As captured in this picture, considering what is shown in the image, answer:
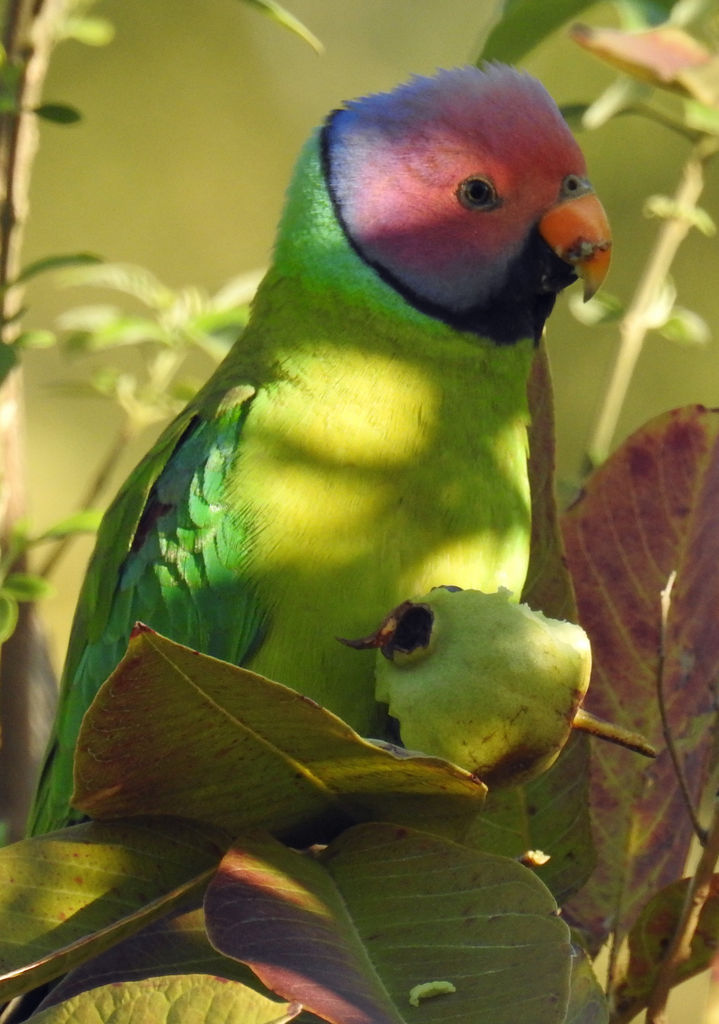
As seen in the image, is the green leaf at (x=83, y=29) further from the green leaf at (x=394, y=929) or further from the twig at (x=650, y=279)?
the green leaf at (x=394, y=929)

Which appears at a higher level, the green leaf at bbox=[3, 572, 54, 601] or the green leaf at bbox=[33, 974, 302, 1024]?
the green leaf at bbox=[33, 974, 302, 1024]

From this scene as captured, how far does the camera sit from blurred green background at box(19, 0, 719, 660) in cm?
428

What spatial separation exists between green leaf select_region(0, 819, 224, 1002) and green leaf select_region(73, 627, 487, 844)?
0.02m

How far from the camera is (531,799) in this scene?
1062 mm

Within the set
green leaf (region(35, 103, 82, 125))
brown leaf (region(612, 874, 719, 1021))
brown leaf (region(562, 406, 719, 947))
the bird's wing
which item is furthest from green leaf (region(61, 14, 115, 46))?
brown leaf (region(612, 874, 719, 1021))

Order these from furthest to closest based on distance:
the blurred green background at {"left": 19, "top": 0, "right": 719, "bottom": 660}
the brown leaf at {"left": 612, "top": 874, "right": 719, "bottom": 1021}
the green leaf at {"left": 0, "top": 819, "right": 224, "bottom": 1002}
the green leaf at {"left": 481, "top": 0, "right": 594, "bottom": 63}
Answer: the blurred green background at {"left": 19, "top": 0, "right": 719, "bottom": 660} < the green leaf at {"left": 481, "top": 0, "right": 594, "bottom": 63} < the brown leaf at {"left": 612, "top": 874, "right": 719, "bottom": 1021} < the green leaf at {"left": 0, "top": 819, "right": 224, "bottom": 1002}

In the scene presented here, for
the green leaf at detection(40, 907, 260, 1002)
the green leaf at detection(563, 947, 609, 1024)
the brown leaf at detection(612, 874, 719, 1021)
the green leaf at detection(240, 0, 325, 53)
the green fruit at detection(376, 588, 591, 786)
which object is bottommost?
the green leaf at detection(40, 907, 260, 1002)

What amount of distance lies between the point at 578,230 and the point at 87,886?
0.97 m

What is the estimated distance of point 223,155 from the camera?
4652mm

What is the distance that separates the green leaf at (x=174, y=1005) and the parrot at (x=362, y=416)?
0.59 meters

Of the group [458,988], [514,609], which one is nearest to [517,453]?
[514,609]

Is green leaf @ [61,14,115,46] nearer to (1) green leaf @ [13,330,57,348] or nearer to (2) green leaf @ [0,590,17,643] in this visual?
(1) green leaf @ [13,330,57,348]

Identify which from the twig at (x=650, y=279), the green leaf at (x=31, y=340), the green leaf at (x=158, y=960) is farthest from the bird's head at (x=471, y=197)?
the green leaf at (x=158, y=960)

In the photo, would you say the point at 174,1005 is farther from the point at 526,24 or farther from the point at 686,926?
the point at 526,24
